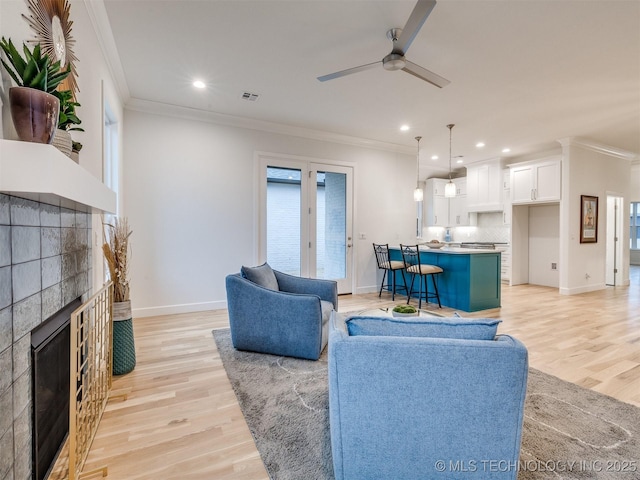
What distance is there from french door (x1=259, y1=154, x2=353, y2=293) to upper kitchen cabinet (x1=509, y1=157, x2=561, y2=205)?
362 cm

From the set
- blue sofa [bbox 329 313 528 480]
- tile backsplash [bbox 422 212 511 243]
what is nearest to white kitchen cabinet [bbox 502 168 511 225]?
tile backsplash [bbox 422 212 511 243]

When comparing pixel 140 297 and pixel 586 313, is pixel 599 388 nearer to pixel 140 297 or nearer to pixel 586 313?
pixel 586 313

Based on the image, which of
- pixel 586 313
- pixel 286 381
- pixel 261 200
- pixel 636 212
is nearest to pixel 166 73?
pixel 261 200

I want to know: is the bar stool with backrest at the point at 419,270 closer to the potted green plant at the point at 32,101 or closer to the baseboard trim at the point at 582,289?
the baseboard trim at the point at 582,289

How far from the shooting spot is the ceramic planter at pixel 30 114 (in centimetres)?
95

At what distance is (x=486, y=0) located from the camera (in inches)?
87.4

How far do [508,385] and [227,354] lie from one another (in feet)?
7.56

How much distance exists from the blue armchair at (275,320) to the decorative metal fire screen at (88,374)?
3.13ft

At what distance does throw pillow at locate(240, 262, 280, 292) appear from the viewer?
293 cm

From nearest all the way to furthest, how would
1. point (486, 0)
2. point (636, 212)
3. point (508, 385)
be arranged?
point (508, 385), point (486, 0), point (636, 212)

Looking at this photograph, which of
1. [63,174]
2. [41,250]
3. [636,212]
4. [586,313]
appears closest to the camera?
[63,174]

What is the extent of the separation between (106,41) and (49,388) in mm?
2707

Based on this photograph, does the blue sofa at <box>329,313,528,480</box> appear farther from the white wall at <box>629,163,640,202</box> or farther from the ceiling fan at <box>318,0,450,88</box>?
the white wall at <box>629,163,640,202</box>

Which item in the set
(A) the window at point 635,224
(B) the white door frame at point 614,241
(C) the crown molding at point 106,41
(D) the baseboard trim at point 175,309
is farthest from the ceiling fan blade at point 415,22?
(A) the window at point 635,224
